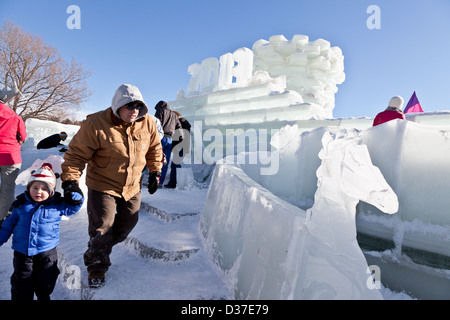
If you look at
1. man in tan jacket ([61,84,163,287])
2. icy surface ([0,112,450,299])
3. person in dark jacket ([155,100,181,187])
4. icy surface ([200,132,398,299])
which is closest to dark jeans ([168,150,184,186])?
person in dark jacket ([155,100,181,187])

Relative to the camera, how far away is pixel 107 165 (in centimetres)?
200

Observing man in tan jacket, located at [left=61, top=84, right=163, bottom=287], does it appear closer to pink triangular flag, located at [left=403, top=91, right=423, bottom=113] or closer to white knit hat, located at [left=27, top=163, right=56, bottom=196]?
white knit hat, located at [left=27, top=163, right=56, bottom=196]

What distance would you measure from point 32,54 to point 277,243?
823 inches

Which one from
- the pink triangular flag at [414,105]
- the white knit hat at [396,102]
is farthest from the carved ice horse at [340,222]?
the pink triangular flag at [414,105]

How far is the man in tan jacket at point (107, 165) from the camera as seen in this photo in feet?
6.27

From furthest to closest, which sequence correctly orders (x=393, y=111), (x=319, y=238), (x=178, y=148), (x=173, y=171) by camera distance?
(x=178, y=148), (x=173, y=171), (x=393, y=111), (x=319, y=238)

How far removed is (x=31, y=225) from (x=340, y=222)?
209 centimetres

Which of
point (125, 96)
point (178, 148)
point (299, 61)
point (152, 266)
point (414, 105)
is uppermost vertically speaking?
point (299, 61)

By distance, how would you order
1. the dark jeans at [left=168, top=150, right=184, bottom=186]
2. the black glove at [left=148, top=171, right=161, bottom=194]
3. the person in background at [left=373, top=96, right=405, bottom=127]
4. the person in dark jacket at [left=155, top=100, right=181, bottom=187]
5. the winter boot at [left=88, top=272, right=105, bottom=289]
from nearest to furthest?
the winter boot at [left=88, top=272, right=105, bottom=289], the black glove at [left=148, top=171, right=161, bottom=194], the person in background at [left=373, top=96, right=405, bottom=127], the person in dark jacket at [left=155, top=100, right=181, bottom=187], the dark jeans at [left=168, top=150, right=184, bottom=186]

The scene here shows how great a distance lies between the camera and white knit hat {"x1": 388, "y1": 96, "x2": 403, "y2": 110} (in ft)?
11.8

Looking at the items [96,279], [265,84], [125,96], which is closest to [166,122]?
[125,96]

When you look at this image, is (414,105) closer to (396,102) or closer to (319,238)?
(396,102)
